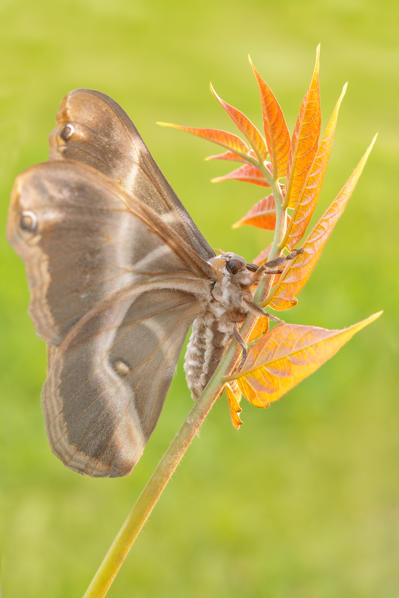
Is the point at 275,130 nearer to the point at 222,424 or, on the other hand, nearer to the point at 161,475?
the point at 161,475

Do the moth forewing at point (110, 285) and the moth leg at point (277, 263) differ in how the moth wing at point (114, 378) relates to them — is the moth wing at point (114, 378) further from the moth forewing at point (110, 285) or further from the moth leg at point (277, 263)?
the moth leg at point (277, 263)

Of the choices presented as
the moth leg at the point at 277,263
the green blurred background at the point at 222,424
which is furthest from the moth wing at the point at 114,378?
the green blurred background at the point at 222,424

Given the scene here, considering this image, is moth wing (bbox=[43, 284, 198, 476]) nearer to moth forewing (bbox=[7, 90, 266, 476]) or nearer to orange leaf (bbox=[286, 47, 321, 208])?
moth forewing (bbox=[7, 90, 266, 476])

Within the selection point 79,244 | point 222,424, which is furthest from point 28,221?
point 222,424

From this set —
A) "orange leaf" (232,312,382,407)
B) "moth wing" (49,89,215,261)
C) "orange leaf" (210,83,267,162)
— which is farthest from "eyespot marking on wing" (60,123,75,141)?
"orange leaf" (232,312,382,407)

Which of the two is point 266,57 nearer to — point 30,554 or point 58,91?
point 58,91

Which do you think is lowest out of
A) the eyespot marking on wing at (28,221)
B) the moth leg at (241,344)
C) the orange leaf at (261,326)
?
the orange leaf at (261,326)
